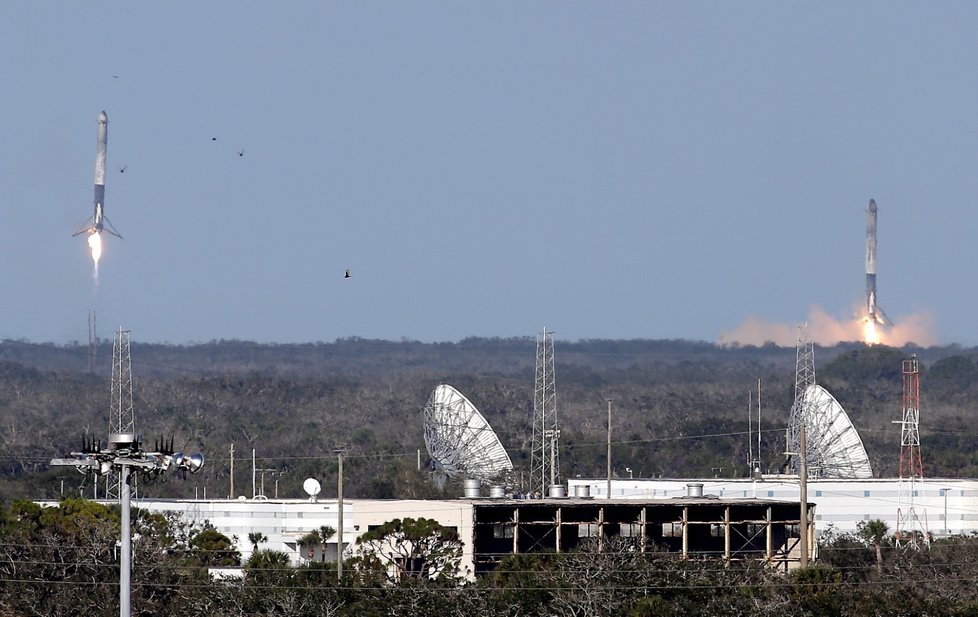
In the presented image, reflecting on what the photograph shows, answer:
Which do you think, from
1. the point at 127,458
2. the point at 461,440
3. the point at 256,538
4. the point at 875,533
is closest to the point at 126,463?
the point at 127,458

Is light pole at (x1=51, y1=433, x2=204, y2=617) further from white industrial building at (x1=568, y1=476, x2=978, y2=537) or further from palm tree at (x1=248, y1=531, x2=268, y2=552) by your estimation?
white industrial building at (x1=568, y1=476, x2=978, y2=537)

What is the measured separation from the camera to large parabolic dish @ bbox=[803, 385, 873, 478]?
167125mm

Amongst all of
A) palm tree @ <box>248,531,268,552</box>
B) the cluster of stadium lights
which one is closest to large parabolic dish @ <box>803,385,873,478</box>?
palm tree @ <box>248,531,268,552</box>

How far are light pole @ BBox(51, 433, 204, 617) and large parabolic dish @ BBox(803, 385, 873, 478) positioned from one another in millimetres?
118819

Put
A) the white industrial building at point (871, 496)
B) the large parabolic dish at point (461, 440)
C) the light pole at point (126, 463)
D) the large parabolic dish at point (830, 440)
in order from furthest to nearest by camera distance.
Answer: the large parabolic dish at point (830, 440) < the white industrial building at point (871, 496) < the large parabolic dish at point (461, 440) < the light pole at point (126, 463)

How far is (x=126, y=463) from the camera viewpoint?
50.6m

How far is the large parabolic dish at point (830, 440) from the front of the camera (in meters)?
167

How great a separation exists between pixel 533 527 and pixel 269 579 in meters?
23.9

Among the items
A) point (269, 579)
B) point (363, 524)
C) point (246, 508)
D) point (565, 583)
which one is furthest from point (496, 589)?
point (246, 508)

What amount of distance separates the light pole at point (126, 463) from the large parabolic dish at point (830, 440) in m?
119

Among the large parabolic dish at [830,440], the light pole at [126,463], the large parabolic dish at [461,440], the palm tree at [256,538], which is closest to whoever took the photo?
the light pole at [126,463]

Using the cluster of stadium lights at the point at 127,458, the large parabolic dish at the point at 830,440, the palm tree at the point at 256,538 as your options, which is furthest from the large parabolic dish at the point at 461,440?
the cluster of stadium lights at the point at 127,458

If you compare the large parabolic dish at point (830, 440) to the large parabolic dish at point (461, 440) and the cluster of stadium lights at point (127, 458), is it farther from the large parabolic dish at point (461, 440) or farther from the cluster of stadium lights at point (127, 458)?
the cluster of stadium lights at point (127, 458)

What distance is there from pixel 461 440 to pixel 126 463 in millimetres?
108373
